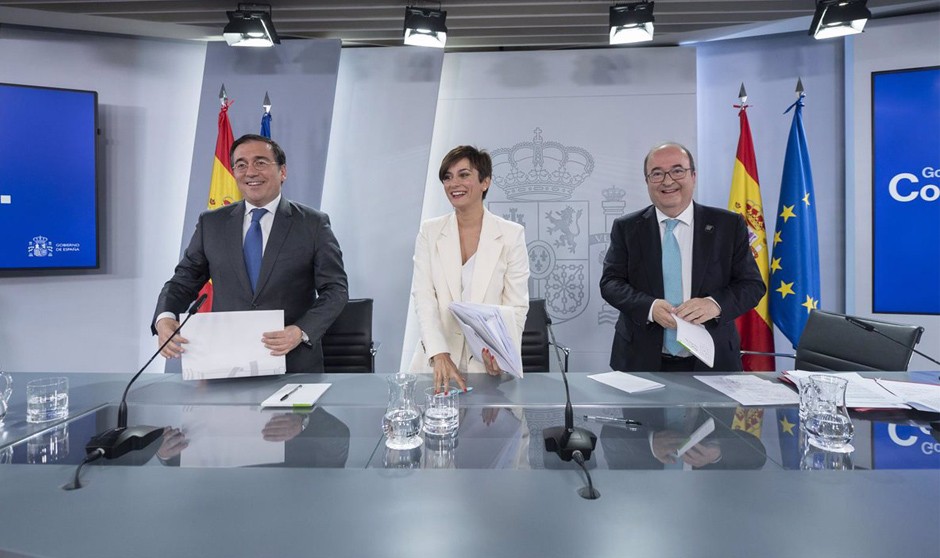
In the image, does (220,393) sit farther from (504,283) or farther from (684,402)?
(684,402)

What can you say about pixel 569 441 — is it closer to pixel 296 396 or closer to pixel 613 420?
pixel 613 420

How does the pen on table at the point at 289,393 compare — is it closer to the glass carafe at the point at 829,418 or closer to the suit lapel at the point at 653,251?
the glass carafe at the point at 829,418

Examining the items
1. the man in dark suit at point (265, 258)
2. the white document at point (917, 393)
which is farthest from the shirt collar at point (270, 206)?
the white document at point (917, 393)

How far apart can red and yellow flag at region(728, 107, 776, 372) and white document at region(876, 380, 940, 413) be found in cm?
192

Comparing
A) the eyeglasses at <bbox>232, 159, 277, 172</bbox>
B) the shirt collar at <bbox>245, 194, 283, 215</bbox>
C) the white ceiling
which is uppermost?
the white ceiling

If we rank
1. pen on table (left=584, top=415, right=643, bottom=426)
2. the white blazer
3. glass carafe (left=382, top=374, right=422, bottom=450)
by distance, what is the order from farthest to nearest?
the white blazer
pen on table (left=584, top=415, right=643, bottom=426)
glass carafe (left=382, top=374, right=422, bottom=450)

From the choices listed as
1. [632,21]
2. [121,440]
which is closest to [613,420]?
[121,440]

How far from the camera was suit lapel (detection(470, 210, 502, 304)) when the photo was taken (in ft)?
6.97

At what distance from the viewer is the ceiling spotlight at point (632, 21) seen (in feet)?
10.8

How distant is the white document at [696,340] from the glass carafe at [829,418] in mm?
366

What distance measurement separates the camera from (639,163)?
403 cm

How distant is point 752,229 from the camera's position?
3639mm

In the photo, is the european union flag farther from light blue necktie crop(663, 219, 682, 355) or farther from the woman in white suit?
the woman in white suit

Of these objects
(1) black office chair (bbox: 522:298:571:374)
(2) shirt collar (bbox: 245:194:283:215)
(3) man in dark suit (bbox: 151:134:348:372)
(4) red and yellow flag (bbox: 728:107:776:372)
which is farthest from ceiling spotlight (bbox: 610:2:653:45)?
(2) shirt collar (bbox: 245:194:283:215)
